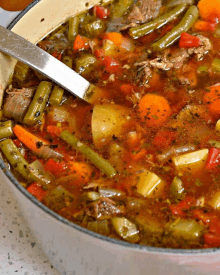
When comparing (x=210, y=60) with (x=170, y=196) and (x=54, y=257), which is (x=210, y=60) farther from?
(x=54, y=257)

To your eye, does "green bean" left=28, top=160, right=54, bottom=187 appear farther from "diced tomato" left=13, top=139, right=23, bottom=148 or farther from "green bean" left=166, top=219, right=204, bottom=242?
"green bean" left=166, top=219, right=204, bottom=242

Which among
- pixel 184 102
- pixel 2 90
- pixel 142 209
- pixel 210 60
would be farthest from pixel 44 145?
pixel 210 60

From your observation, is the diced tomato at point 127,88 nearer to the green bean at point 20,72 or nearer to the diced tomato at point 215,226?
the green bean at point 20,72

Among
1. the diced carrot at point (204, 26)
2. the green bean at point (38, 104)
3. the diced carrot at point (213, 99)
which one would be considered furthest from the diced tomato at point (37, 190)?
the diced carrot at point (204, 26)

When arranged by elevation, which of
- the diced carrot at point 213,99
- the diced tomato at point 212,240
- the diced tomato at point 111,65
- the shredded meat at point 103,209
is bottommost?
the diced tomato at point 212,240

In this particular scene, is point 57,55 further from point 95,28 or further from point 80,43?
point 95,28

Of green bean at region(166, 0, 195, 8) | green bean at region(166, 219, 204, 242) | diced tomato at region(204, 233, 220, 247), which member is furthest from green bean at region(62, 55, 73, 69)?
diced tomato at region(204, 233, 220, 247)
